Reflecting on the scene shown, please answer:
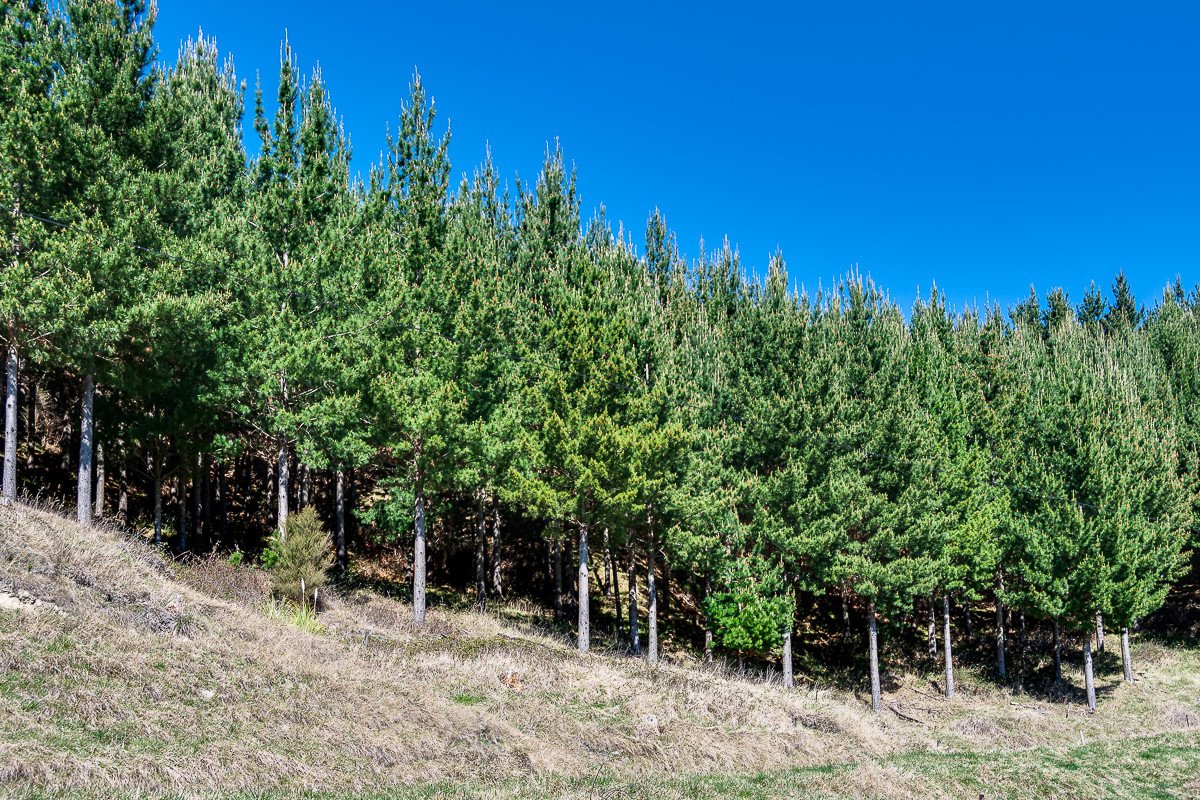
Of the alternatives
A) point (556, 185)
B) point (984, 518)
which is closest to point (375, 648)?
point (984, 518)

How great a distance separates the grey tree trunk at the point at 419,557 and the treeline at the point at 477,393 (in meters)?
0.11

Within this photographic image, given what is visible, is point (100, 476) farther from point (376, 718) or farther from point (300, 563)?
point (376, 718)

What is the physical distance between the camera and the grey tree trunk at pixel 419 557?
67.7 ft

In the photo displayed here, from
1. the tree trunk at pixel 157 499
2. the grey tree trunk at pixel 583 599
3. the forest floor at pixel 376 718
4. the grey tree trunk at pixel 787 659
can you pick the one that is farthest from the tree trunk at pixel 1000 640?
the tree trunk at pixel 157 499

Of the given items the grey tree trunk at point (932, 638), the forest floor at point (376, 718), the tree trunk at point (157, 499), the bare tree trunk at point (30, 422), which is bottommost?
the grey tree trunk at point (932, 638)

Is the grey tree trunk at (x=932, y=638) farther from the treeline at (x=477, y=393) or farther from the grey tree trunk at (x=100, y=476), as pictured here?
the grey tree trunk at (x=100, y=476)

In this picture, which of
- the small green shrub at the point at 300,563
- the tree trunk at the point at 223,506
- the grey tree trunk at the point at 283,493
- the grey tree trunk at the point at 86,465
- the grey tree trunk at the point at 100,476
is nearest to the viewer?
the grey tree trunk at the point at 86,465

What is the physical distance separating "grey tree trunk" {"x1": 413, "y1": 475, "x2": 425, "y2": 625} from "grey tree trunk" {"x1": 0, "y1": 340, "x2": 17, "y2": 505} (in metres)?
9.19

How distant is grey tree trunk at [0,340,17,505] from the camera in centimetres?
1634

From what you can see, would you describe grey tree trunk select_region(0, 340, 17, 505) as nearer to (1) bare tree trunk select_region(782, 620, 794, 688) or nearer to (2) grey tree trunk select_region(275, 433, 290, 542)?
(2) grey tree trunk select_region(275, 433, 290, 542)

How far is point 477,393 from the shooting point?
22062mm

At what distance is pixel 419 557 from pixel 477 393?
5.02 meters

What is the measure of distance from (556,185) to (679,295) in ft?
29.0

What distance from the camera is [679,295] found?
40.5 metres
